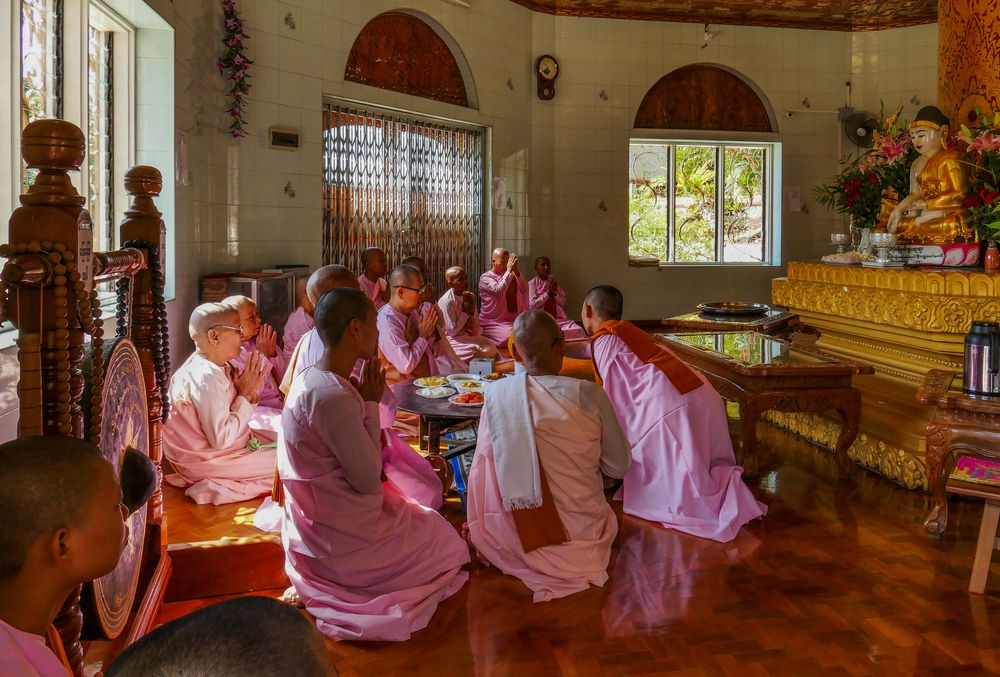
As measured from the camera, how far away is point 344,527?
10.8ft

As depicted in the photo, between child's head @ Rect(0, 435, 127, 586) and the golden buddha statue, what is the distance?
5900mm

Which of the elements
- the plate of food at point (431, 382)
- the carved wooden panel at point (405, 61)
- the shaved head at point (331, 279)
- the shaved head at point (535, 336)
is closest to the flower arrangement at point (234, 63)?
the carved wooden panel at point (405, 61)

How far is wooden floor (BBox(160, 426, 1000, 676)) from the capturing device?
301 cm

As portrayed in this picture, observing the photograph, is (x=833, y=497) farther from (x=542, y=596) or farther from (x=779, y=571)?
(x=542, y=596)

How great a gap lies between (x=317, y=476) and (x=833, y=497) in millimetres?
3072

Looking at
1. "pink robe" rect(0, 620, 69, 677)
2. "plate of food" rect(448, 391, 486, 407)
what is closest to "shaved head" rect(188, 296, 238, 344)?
"plate of food" rect(448, 391, 486, 407)

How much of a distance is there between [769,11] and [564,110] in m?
3.34

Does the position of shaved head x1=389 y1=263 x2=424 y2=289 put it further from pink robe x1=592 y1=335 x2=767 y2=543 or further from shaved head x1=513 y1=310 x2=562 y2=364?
shaved head x1=513 y1=310 x2=562 y2=364

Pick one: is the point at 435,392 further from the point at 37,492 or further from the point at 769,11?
the point at 769,11

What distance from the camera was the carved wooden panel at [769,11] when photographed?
11891 mm

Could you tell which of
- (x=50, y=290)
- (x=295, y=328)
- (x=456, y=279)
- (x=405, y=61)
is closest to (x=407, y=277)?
(x=295, y=328)

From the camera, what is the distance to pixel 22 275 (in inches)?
65.8

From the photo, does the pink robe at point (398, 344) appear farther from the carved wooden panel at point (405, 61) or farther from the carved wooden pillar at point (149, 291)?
the carved wooden panel at point (405, 61)

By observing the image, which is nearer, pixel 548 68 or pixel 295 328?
pixel 295 328
